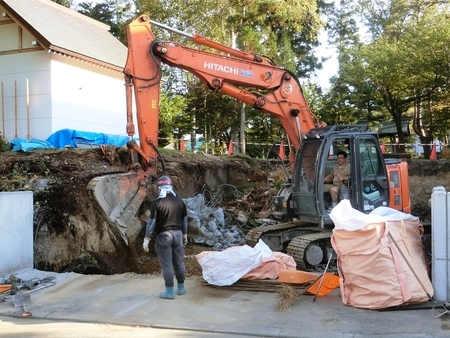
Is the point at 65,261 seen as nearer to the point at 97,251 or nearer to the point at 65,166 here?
the point at 97,251

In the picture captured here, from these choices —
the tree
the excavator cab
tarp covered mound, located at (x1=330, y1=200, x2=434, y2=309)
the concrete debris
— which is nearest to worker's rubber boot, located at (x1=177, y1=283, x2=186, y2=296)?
tarp covered mound, located at (x1=330, y1=200, x2=434, y2=309)

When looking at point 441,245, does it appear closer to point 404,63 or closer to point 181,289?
point 181,289

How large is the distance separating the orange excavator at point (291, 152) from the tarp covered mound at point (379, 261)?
2.24 metres

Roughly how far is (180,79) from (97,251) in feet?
68.4

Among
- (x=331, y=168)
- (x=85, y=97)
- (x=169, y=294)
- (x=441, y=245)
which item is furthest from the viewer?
(x=85, y=97)

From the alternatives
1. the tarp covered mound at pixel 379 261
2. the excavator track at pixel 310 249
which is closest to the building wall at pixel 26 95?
the excavator track at pixel 310 249

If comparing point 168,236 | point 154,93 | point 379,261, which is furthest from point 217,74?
point 379,261

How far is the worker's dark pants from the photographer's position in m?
7.05

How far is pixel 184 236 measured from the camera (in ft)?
24.3

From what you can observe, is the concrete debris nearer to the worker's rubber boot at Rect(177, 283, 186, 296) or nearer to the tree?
the worker's rubber boot at Rect(177, 283, 186, 296)

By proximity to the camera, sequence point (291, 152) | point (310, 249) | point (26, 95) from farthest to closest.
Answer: point (26, 95), point (291, 152), point (310, 249)

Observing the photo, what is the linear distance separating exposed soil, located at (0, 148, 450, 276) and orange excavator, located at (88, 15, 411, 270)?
1.21 meters

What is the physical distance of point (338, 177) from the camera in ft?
29.5

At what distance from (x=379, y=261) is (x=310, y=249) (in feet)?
9.38
